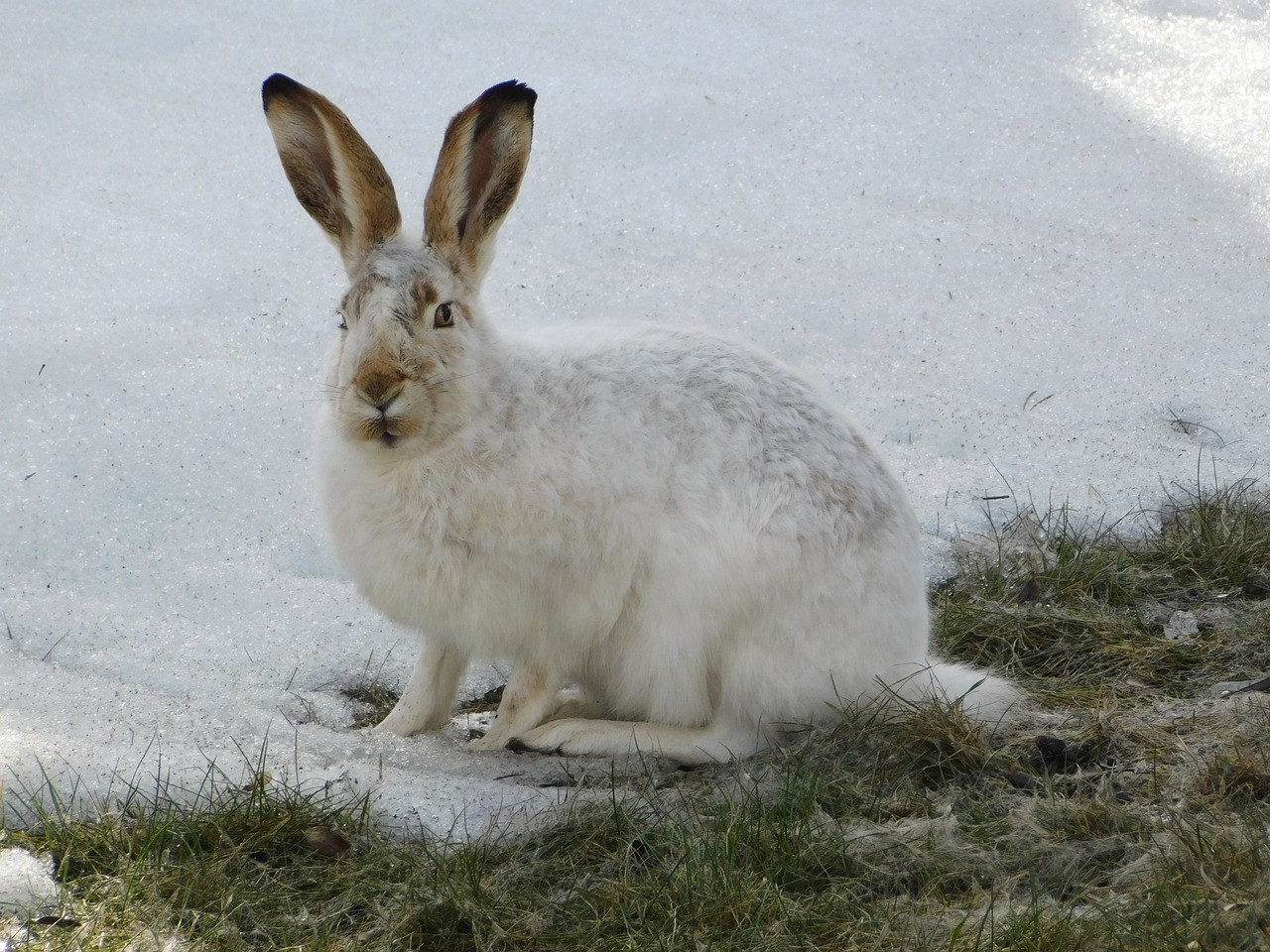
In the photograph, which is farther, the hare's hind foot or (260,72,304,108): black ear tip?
the hare's hind foot

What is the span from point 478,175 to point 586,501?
0.96m

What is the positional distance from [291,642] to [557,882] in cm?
168

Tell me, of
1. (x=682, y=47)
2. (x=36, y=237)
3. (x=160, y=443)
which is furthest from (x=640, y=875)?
(x=682, y=47)

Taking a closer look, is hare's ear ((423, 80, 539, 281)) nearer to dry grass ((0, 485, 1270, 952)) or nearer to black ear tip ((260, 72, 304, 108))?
black ear tip ((260, 72, 304, 108))

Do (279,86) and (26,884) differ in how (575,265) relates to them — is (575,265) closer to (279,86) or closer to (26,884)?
(279,86)

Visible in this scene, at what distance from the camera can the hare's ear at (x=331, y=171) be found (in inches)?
155

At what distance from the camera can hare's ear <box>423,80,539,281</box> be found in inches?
156

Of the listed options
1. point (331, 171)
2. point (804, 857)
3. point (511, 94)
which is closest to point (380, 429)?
point (331, 171)

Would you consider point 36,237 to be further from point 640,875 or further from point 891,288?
point 640,875

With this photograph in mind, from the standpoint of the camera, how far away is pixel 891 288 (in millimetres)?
6637

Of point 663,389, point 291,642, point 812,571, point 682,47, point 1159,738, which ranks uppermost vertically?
point 682,47

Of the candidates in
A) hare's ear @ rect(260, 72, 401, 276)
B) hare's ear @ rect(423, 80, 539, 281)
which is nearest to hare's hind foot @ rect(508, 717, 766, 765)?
hare's ear @ rect(423, 80, 539, 281)

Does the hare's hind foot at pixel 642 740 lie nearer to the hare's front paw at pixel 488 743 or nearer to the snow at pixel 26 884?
the hare's front paw at pixel 488 743

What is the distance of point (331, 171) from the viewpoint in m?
4.08
